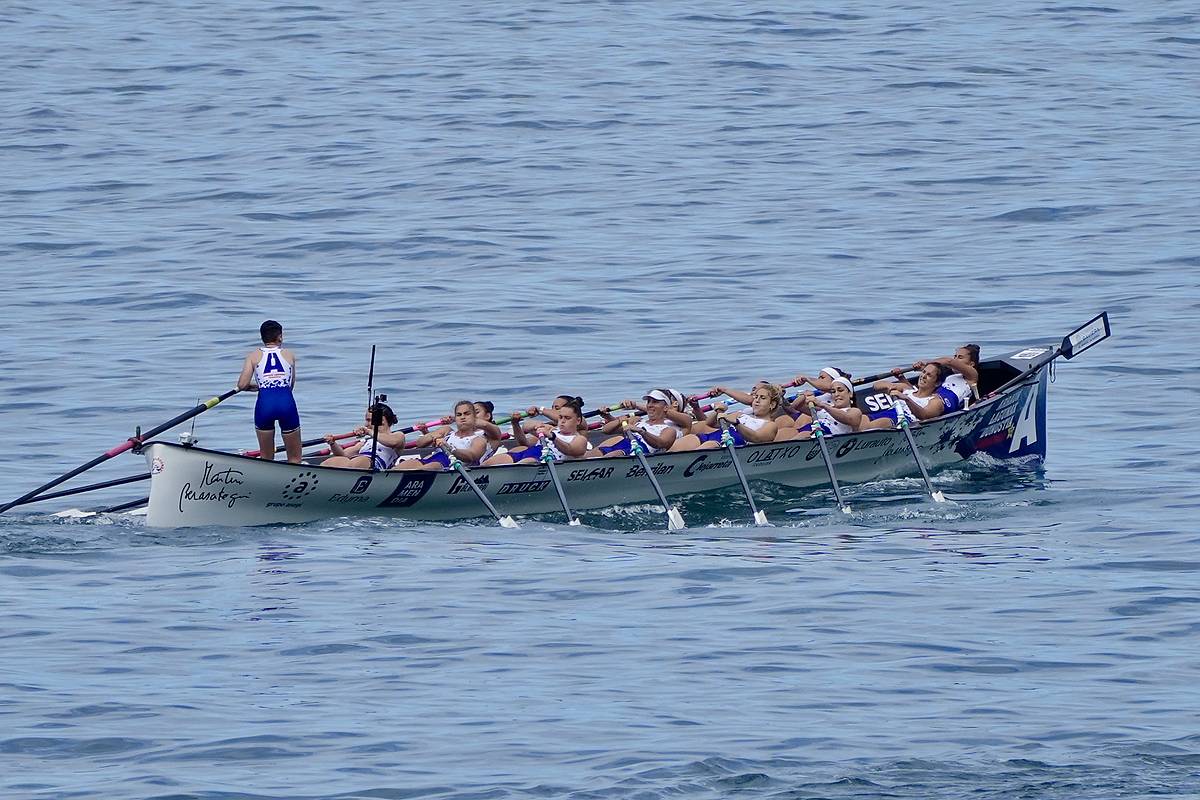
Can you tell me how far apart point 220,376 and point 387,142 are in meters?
20.6

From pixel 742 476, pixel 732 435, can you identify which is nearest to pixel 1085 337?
pixel 732 435

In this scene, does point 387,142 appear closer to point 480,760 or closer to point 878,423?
point 878,423

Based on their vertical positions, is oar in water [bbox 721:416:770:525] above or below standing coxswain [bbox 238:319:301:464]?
below

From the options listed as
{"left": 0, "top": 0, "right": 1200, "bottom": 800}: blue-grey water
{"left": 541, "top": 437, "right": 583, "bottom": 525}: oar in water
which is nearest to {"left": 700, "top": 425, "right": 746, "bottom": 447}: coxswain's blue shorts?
{"left": 0, "top": 0, "right": 1200, "bottom": 800}: blue-grey water

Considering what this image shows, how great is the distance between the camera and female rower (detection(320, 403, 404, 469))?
950 inches

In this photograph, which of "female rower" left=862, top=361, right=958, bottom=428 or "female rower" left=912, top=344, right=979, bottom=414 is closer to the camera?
"female rower" left=862, top=361, right=958, bottom=428

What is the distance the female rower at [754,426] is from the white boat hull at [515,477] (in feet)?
1.54

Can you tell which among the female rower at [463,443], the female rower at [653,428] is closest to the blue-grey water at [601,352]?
the female rower at [653,428]

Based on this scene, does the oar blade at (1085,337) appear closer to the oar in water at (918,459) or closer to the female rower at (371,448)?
the oar in water at (918,459)

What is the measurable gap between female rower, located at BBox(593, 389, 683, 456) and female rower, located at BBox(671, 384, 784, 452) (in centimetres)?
22

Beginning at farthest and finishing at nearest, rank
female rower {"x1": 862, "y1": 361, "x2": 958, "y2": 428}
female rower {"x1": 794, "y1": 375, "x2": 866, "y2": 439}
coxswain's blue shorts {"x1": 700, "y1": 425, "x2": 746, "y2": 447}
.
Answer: female rower {"x1": 862, "y1": 361, "x2": 958, "y2": 428} → female rower {"x1": 794, "y1": 375, "x2": 866, "y2": 439} → coxswain's blue shorts {"x1": 700, "y1": 425, "x2": 746, "y2": 447}

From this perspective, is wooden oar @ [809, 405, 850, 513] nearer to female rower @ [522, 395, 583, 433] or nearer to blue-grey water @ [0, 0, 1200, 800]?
blue-grey water @ [0, 0, 1200, 800]

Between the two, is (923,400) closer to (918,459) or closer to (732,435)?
(918,459)

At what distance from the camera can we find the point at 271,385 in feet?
77.5
